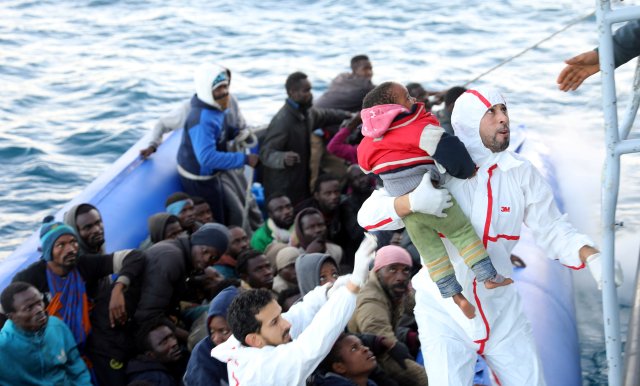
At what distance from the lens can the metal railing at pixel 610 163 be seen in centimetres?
274

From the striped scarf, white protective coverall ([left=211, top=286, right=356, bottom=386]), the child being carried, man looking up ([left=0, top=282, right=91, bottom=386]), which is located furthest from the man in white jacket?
the striped scarf

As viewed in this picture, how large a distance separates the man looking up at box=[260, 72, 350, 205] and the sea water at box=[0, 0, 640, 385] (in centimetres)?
231

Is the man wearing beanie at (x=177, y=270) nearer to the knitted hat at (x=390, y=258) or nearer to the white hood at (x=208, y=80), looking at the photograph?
the knitted hat at (x=390, y=258)

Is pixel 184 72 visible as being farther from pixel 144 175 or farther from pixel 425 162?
pixel 425 162

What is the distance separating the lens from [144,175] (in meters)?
7.02

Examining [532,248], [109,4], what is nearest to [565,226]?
[532,248]

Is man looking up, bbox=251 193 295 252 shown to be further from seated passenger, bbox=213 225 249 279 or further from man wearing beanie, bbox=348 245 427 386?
man wearing beanie, bbox=348 245 427 386

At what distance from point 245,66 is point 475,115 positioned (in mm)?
10415

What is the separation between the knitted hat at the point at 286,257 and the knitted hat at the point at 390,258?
29.3 inches

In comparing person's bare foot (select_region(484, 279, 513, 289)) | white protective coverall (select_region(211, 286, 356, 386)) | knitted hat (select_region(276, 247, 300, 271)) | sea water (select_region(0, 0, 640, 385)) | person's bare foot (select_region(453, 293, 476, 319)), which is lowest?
sea water (select_region(0, 0, 640, 385))

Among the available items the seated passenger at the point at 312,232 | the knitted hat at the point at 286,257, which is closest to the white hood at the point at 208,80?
the seated passenger at the point at 312,232

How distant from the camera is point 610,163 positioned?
2.81 m

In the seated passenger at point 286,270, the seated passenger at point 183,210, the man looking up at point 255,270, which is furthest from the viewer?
the seated passenger at point 183,210

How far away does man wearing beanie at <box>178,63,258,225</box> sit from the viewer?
662cm
